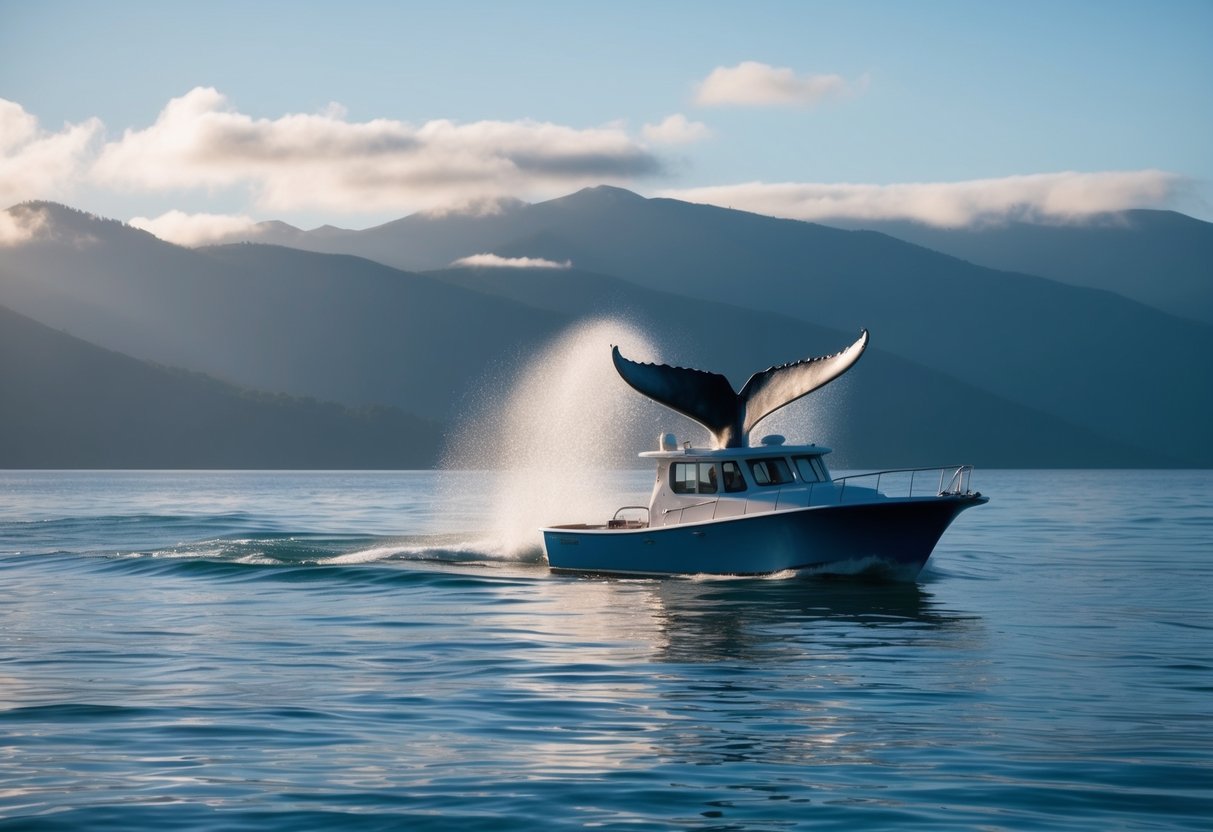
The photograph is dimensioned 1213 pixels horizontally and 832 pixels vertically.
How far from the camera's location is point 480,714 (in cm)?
1886

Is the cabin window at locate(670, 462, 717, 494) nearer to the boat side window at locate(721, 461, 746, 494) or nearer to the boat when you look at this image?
the boat

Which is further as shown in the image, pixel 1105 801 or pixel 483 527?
pixel 483 527

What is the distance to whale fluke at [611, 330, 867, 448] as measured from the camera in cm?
3956

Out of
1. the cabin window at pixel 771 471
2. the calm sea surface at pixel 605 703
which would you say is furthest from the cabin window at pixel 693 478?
the calm sea surface at pixel 605 703

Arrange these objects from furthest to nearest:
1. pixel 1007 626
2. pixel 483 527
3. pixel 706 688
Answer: pixel 483 527 < pixel 1007 626 < pixel 706 688

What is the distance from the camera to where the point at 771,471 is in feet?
124

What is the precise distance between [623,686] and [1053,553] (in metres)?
34.4

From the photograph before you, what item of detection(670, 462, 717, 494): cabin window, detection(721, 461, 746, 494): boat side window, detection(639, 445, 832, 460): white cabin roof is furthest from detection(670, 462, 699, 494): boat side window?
detection(721, 461, 746, 494): boat side window

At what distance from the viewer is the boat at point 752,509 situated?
117 feet

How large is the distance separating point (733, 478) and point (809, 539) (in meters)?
3.00

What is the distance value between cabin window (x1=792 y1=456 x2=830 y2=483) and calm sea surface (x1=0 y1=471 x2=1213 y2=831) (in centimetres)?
303

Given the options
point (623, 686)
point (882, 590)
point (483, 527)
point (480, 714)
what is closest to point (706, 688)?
point (623, 686)

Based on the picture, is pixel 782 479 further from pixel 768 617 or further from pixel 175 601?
pixel 175 601

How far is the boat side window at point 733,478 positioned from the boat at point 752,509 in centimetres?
3
